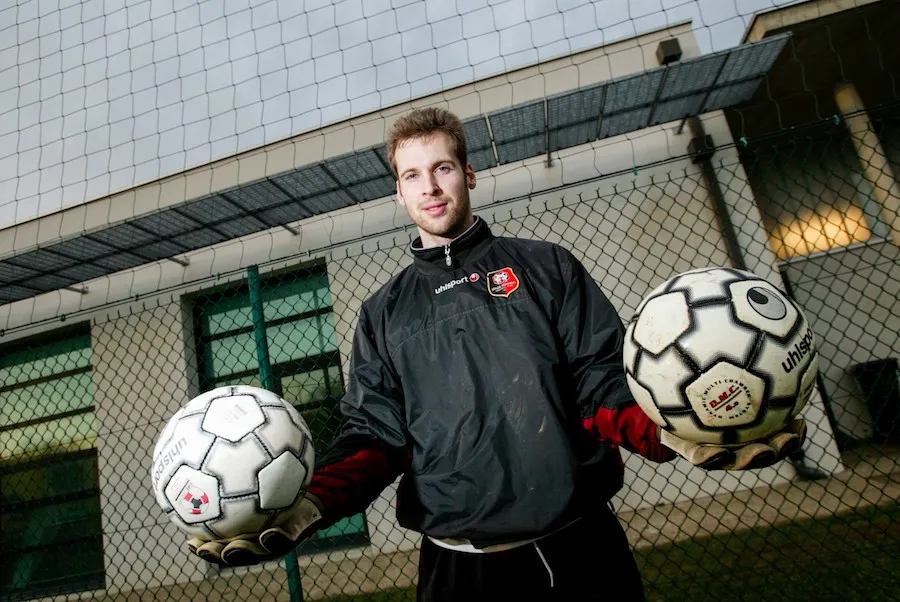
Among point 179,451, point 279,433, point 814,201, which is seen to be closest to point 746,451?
point 279,433

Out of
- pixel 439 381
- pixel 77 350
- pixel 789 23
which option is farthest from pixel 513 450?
pixel 77 350

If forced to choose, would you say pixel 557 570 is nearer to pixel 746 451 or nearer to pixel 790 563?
pixel 746 451

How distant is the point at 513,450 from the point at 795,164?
936cm

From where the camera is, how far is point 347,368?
6.28 m

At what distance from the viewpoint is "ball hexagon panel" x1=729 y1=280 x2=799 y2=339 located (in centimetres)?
116

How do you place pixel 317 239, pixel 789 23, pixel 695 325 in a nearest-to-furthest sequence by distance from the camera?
pixel 695 325
pixel 789 23
pixel 317 239

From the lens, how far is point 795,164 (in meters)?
8.48

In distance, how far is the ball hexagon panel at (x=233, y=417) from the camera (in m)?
1.38

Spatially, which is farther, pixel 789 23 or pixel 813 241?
pixel 813 241

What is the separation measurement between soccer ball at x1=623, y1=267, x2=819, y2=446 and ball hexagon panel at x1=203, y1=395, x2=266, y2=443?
1.02m

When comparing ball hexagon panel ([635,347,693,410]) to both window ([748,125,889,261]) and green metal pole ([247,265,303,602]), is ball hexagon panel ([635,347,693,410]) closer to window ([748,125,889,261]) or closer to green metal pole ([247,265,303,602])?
green metal pole ([247,265,303,602])

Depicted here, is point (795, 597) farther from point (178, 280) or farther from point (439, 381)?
point (178, 280)

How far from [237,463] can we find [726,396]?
3.89 ft

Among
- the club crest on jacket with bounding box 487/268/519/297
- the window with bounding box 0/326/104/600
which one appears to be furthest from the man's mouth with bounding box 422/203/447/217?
the window with bounding box 0/326/104/600
